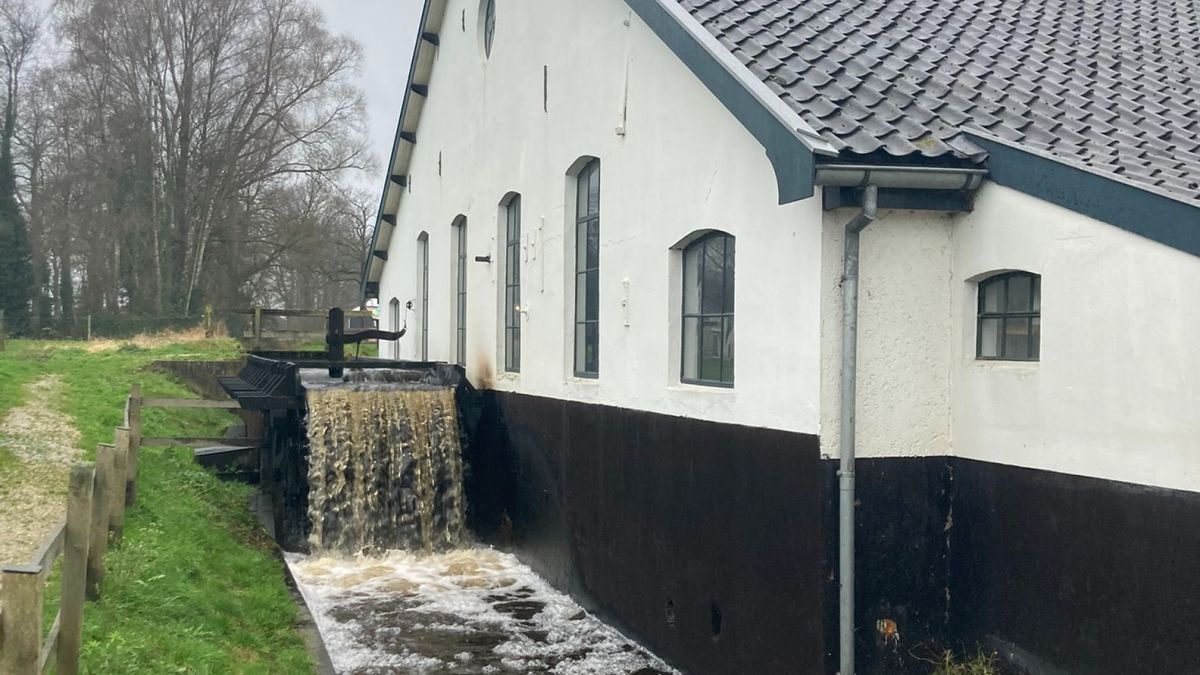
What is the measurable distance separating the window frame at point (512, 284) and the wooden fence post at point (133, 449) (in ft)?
13.1

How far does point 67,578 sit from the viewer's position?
5160 mm

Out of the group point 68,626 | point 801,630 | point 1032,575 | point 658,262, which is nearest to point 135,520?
point 68,626

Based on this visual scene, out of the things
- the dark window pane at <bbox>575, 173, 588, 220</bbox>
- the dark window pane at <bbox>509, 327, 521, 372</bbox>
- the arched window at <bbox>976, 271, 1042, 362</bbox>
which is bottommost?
the dark window pane at <bbox>509, 327, 521, 372</bbox>

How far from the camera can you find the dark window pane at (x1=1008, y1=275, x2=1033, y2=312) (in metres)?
5.18

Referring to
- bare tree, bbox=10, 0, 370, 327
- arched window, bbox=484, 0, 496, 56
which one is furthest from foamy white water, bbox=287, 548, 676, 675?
bare tree, bbox=10, 0, 370, 327

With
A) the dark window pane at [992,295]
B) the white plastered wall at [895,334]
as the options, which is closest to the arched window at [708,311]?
the white plastered wall at [895,334]

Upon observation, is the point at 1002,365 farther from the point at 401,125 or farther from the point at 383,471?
the point at 401,125

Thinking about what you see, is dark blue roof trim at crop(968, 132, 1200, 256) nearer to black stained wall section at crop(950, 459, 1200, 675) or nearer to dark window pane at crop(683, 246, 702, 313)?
black stained wall section at crop(950, 459, 1200, 675)

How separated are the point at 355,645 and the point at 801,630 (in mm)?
3998

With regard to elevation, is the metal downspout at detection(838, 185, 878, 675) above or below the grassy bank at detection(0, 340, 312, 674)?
above

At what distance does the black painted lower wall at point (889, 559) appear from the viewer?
14.5 ft

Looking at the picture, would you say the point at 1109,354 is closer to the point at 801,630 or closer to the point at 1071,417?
the point at 1071,417

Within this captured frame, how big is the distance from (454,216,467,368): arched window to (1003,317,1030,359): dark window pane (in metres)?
9.47

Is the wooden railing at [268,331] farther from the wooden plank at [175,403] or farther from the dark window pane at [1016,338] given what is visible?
the dark window pane at [1016,338]
